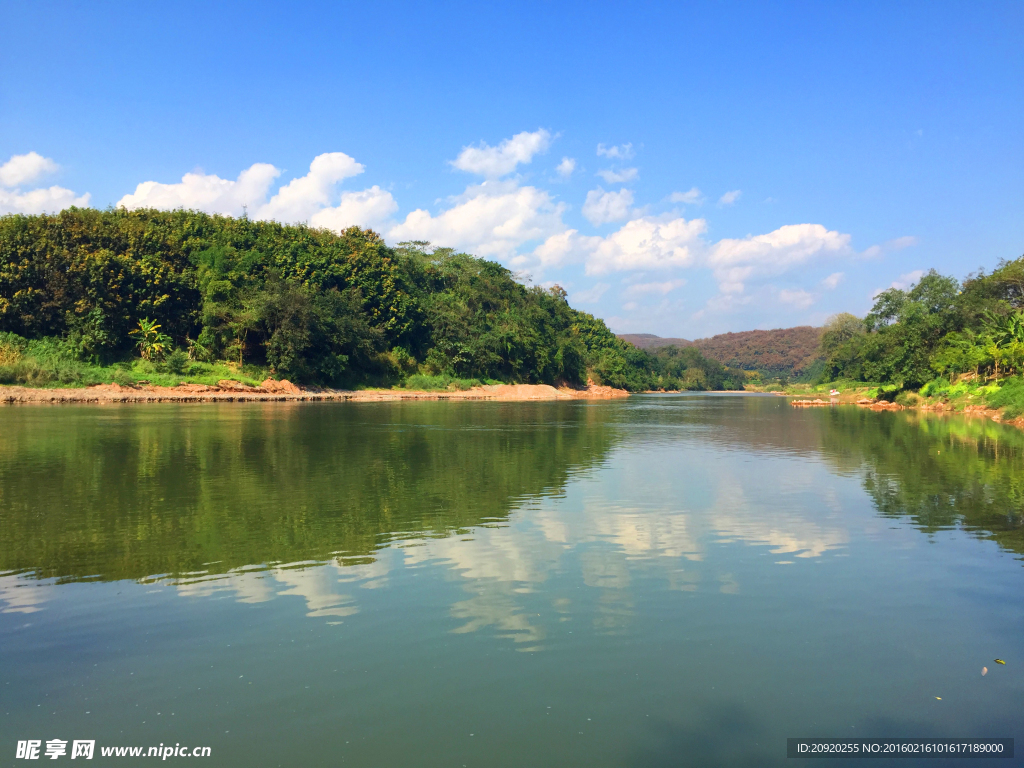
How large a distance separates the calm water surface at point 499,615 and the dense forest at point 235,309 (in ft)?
152

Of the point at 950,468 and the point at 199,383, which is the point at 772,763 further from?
the point at 199,383

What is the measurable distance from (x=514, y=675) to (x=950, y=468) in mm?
17906

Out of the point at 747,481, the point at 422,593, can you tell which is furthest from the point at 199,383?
the point at 422,593

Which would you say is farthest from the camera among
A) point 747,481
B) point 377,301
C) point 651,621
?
point 377,301

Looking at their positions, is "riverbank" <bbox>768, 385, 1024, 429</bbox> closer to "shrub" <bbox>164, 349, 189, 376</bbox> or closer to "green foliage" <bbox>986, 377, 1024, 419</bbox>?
"green foliage" <bbox>986, 377, 1024, 419</bbox>

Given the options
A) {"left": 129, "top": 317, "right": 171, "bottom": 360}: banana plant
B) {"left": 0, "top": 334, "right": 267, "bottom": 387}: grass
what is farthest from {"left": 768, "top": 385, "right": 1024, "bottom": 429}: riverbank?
{"left": 129, "top": 317, "right": 171, "bottom": 360}: banana plant

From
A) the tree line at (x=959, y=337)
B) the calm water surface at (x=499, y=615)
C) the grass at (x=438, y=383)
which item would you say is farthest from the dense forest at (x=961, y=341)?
the grass at (x=438, y=383)

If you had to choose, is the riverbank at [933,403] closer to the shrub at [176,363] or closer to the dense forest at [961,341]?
the dense forest at [961,341]

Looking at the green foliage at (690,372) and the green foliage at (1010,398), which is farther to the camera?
the green foliage at (690,372)

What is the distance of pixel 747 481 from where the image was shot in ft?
55.1

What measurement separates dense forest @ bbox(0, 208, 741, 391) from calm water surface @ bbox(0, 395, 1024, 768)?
46.4m

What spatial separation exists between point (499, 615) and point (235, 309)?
63.0 m

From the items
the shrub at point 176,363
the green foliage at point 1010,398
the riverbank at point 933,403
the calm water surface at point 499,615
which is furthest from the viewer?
the shrub at point 176,363

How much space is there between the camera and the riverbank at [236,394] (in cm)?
4628
